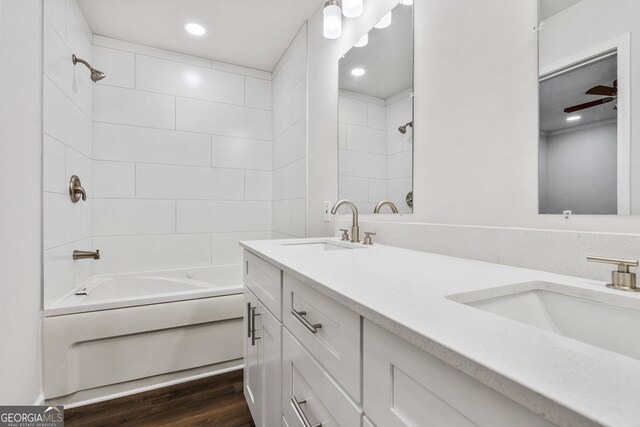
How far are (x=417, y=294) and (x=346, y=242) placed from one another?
3.03 feet

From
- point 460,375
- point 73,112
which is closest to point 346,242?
point 460,375

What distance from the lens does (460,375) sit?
337 millimetres

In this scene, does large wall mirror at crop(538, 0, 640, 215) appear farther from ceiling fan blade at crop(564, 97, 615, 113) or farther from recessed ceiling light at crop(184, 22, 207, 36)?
recessed ceiling light at crop(184, 22, 207, 36)

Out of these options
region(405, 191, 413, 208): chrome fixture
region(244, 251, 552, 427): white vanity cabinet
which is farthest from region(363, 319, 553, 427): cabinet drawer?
region(405, 191, 413, 208): chrome fixture

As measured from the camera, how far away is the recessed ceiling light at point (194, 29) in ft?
7.07

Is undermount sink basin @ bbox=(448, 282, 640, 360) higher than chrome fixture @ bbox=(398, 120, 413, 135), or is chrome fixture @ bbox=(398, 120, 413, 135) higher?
chrome fixture @ bbox=(398, 120, 413, 135)

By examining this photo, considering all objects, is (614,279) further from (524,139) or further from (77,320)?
(77,320)

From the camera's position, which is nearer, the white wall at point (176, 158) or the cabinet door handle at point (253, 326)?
the cabinet door handle at point (253, 326)

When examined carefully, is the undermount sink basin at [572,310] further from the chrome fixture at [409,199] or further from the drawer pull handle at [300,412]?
the chrome fixture at [409,199]

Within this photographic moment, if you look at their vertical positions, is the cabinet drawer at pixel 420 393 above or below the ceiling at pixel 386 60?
below

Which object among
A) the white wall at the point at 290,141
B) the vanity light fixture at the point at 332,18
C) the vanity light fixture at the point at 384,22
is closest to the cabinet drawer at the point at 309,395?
the white wall at the point at 290,141

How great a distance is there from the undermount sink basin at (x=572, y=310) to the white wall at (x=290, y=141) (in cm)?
161

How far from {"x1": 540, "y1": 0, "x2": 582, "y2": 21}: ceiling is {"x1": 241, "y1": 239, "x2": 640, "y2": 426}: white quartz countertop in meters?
0.69

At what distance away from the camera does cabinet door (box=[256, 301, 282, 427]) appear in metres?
0.93
